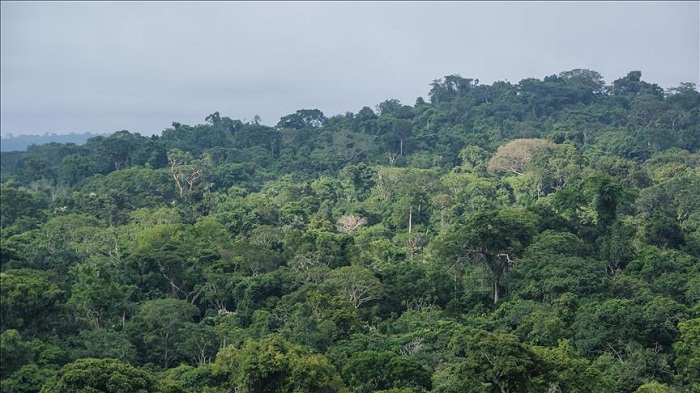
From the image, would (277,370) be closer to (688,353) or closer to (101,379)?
(101,379)

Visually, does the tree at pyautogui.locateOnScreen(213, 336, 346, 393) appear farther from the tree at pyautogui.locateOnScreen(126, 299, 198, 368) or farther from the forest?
the tree at pyautogui.locateOnScreen(126, 299, 198, 368)

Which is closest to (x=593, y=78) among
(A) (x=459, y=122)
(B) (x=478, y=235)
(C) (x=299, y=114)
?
(A) (x=459, y=122)

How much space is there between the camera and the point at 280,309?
3584 cm

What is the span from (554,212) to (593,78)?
50.4 metres

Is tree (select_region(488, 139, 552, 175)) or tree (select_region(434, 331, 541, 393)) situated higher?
tree (select_region(488, 139, 552, 175))

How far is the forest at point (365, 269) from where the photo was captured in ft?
94.7

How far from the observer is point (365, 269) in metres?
39.0

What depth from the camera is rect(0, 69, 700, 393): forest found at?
94.7 ft

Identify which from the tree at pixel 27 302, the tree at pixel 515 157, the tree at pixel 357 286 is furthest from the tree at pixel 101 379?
the tree at pixel 515 157

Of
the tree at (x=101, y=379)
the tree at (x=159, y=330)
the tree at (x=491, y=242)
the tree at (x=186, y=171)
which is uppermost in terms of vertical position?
the tree at (x=186, y=171)

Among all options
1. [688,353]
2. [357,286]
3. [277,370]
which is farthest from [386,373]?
[357,286]

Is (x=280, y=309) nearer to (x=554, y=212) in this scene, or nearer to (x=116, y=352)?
(x=116, y=352)

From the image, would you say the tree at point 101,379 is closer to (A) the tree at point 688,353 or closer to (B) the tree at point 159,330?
(B) the tree at point 159,330

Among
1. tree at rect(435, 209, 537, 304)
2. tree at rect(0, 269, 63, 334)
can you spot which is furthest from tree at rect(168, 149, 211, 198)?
tree at rect(0, 269, 63, 334)
